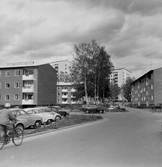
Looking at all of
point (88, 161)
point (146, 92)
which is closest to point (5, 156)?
point (88, 161)

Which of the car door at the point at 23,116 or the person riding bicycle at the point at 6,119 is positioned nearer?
the person riding bicycle at the point at 6,119

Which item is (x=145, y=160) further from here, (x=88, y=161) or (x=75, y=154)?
(x=75, y=154)

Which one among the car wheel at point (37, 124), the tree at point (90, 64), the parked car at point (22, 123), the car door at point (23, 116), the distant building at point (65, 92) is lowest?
the car wheel at point (37, 124)

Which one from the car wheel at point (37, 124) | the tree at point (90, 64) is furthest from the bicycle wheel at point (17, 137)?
the tree at point (90, 64)

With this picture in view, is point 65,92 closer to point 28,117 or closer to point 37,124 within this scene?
point 37,124

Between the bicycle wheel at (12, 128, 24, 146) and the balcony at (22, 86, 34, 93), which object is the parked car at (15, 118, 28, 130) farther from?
the balcony at (22, 86, 34, 93)

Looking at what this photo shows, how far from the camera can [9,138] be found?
27.6 feet

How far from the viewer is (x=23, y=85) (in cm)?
5028

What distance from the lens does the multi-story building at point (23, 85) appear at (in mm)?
49062

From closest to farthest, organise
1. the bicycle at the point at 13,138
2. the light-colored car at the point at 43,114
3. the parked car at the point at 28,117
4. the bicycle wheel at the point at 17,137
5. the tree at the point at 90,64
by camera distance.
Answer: the bicycle at the point at 13,138, the bicycle wheel at the point at 17,137, the parked car at the point at 28,117, the light-colored car at the point at 43,114, the tree at the point at 90,64

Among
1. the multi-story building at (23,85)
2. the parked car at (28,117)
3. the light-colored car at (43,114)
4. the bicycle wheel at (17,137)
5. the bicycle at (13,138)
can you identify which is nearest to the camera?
the bicycle at (13,138)

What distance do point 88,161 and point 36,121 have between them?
940 cm

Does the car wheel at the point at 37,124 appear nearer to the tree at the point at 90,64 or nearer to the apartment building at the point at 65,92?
the tree at the point at 90,64

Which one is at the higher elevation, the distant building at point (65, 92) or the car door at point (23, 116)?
the distant building at point (65, 92)
